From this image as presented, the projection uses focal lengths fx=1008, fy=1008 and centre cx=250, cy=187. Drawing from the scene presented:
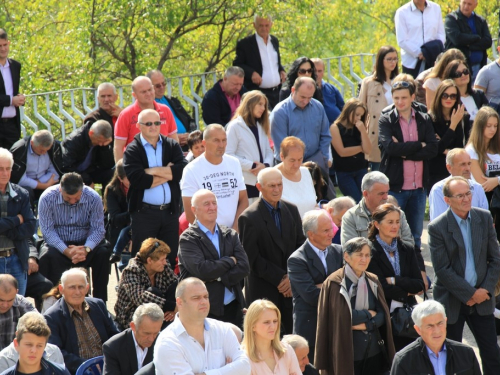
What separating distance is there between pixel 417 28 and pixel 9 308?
8386 millimetres

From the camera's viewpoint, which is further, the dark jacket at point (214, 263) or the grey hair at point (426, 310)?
the dark jacket at point (214, 263)

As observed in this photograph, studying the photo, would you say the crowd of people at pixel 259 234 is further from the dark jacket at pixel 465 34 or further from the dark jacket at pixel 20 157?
the dark jacket at pixel 465 34

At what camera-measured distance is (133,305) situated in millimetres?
9430

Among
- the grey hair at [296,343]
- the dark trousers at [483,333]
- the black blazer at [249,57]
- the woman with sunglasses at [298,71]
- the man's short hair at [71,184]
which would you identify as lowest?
the dark trousers at [483,333]

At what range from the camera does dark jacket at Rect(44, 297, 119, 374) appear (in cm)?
877

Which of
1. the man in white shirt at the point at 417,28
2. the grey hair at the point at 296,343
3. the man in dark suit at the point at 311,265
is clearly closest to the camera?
the grey hair at the point at 296,343

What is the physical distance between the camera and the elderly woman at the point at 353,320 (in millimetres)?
8305

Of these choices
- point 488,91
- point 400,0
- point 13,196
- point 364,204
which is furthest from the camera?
point 400,0

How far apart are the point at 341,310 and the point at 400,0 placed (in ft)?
61.6

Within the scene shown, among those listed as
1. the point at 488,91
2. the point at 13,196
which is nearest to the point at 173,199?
the point at 13,196

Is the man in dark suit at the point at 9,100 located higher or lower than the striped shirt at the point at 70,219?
higher

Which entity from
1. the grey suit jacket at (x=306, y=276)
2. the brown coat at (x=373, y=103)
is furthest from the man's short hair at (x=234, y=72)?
the grey suit jacket at (x=306, y=276)

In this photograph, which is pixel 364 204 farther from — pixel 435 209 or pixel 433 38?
pixel 433 38

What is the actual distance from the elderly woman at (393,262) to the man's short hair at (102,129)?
4.24m
